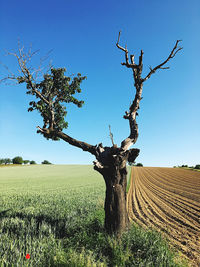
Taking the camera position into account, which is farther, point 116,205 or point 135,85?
point 135,85

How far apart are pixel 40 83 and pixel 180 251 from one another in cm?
885

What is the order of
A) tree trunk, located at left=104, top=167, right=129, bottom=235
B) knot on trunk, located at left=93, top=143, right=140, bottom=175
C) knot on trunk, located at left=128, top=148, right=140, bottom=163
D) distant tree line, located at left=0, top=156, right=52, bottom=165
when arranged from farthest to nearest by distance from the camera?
distant tree line, located at left=0, top=156, right=52, bottom=165
knot on trunk, located at left=128, top=148, right=140, bottom=163
knot on trunk, located at left=93, top=143, right=140, bottom=175
tree trunk, located at left=104, top=167, right=129, bottom=235

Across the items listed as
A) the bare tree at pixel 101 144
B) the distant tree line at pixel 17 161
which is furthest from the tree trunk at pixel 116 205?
the distant tree line at pixel 17 161

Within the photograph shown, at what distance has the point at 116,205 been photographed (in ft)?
16.5

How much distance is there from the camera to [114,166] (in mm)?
5230

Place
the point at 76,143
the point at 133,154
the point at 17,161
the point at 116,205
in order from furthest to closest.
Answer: the point at 17,161 < the point at 76,143 < the point at 133,154 < the point at 116,205

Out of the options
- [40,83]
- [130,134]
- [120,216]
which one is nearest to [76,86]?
[40,83]

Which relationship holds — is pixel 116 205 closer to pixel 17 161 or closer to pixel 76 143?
pixel 76 143

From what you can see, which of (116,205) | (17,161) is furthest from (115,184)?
(17,161)

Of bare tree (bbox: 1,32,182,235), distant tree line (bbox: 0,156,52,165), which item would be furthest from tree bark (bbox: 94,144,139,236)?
distant tree line (bbox: 0,156,52,165)

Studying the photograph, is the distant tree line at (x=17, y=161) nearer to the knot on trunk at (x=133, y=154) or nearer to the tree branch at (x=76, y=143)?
the tree branch at (x=76, y=143)

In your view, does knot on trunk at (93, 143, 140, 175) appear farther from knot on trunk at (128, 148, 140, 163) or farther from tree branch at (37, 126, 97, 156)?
tree branch at (37, 126, 97, 156)

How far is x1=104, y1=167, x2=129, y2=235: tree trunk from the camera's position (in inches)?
192

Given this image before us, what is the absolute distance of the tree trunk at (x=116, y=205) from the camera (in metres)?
4.88
